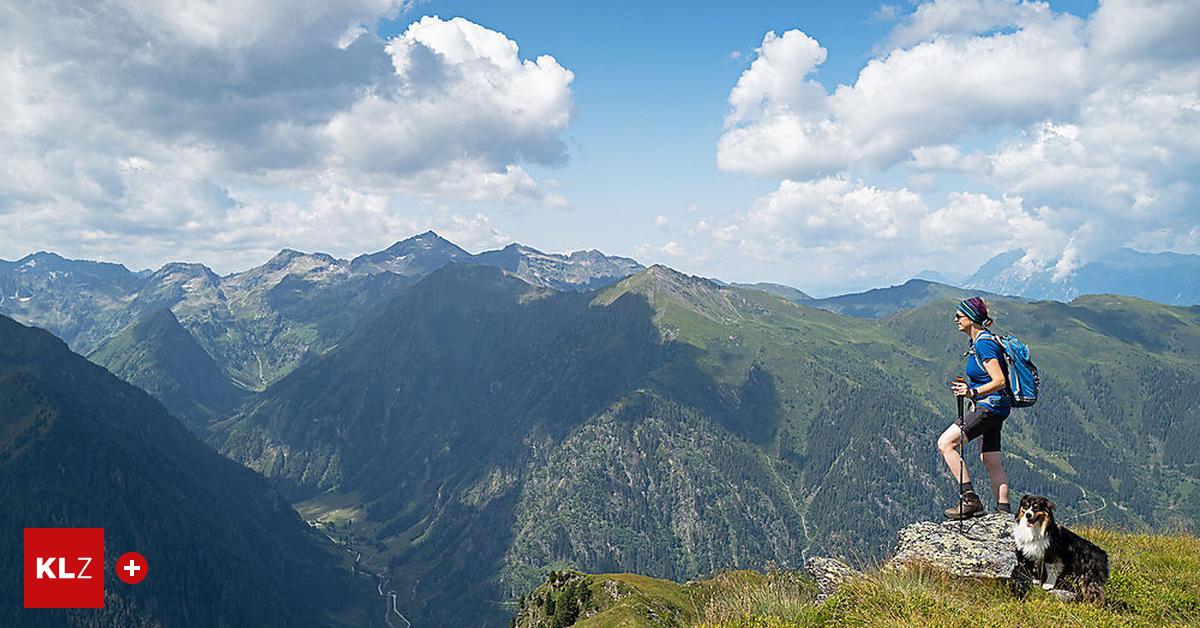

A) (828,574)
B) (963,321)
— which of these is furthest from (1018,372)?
(828,574)

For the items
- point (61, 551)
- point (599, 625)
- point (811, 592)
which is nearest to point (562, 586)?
point (599, 625)

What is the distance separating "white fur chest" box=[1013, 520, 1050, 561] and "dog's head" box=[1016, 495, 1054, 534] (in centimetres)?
4

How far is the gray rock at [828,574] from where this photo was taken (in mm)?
13463

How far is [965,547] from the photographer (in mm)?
13039

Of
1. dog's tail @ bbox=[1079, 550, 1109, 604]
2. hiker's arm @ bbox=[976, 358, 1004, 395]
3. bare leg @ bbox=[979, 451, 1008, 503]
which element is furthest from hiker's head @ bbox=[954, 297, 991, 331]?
dog's tail @ bbox=[1079, 550, 1109, 604]

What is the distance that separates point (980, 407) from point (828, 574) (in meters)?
5.47

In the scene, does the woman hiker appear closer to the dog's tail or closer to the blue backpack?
the blue backpack

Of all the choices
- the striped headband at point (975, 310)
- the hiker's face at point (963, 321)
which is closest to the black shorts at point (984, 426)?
the hiker's face at point (963, 321)

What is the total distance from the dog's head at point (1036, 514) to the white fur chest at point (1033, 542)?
0.14ft

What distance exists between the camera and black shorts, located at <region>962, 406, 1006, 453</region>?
13.9 m

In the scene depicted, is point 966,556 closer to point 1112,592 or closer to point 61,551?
point 1112,592

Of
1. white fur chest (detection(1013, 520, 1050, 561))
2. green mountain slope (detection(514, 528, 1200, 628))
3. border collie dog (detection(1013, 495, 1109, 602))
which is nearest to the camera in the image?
green mountain slope (detection(514, 528, 1200, 628))

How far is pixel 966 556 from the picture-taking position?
12750mm

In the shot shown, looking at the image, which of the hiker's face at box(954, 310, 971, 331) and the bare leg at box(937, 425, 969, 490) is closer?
the bare leg at box(937, 425, 969, 490)
